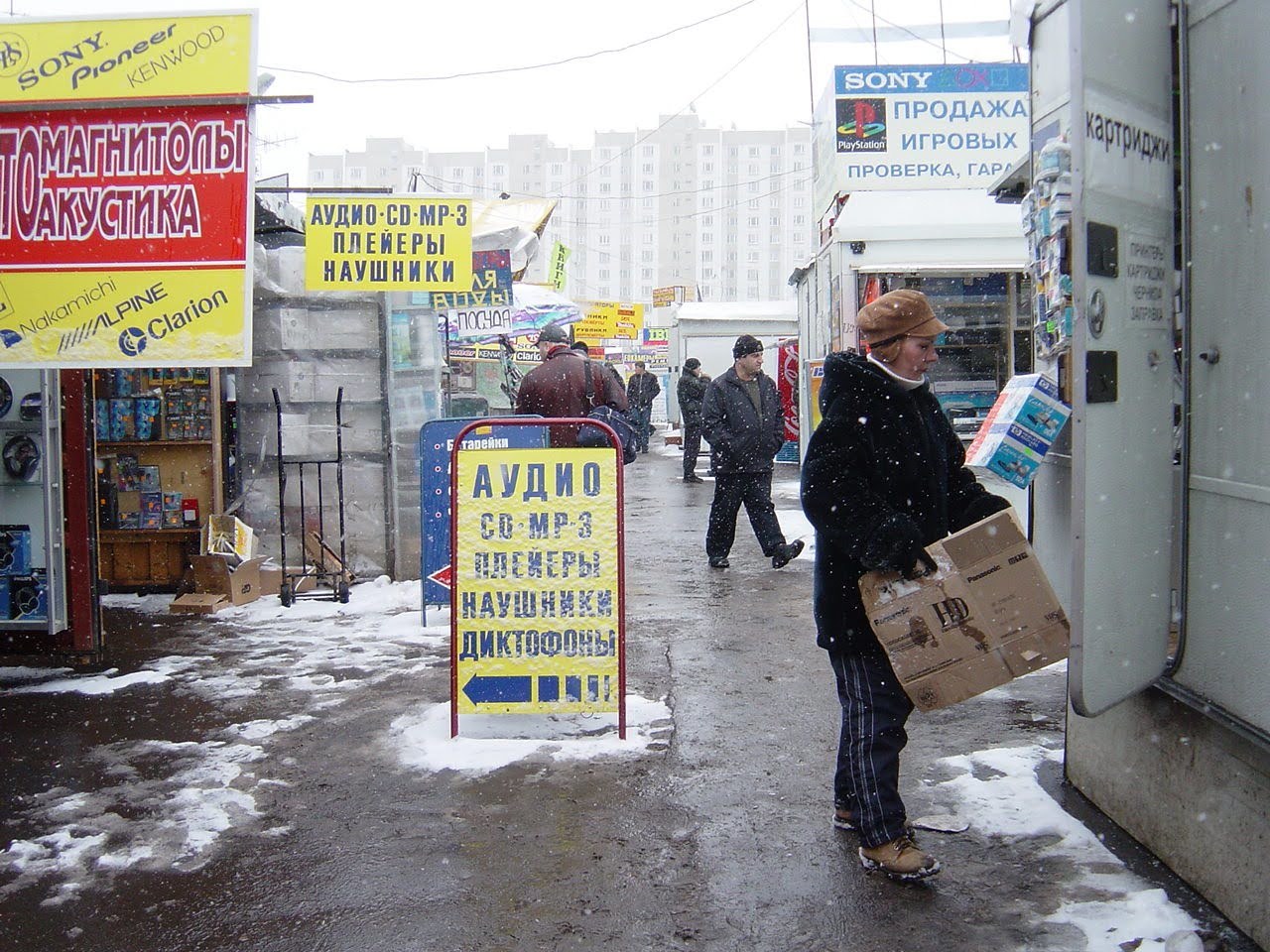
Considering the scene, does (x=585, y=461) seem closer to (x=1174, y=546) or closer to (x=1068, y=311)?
(x=1068, y=311)

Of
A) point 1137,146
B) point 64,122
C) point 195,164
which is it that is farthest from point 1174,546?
point 64,122

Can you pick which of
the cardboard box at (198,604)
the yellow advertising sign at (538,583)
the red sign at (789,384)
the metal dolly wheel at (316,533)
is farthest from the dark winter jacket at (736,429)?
the red sign at (789,384)

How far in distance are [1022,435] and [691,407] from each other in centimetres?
1432

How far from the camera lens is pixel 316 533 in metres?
9.45

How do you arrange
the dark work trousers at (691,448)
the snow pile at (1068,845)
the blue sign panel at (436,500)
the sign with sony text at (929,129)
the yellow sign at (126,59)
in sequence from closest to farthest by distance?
the snow pile at (1068,845) < the yellow sign at (126,59) < the blue sign panel at (436,500) < the sign with sony text at (929,129) < the dark work trousers at (691,448)

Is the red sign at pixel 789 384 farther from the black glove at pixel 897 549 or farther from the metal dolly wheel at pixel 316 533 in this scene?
the black glove at pixel 897 549

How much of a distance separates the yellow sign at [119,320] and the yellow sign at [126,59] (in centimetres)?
84

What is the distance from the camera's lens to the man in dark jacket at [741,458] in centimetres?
977

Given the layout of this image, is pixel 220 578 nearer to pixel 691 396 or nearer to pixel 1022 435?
pixel 1022 435

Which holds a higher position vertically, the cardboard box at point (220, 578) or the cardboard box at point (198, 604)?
the cardboard box at point (220, 578)

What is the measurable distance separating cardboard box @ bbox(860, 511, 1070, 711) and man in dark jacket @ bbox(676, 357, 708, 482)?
1434cm

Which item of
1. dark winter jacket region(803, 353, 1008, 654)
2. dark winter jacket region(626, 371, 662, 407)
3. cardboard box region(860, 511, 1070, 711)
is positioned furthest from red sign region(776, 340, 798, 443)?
cardboard box region(860, 511, 1070, 711)

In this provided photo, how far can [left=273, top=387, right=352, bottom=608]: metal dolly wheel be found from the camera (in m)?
8.63

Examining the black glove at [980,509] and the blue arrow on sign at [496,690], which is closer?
the black glove at [980,509]
